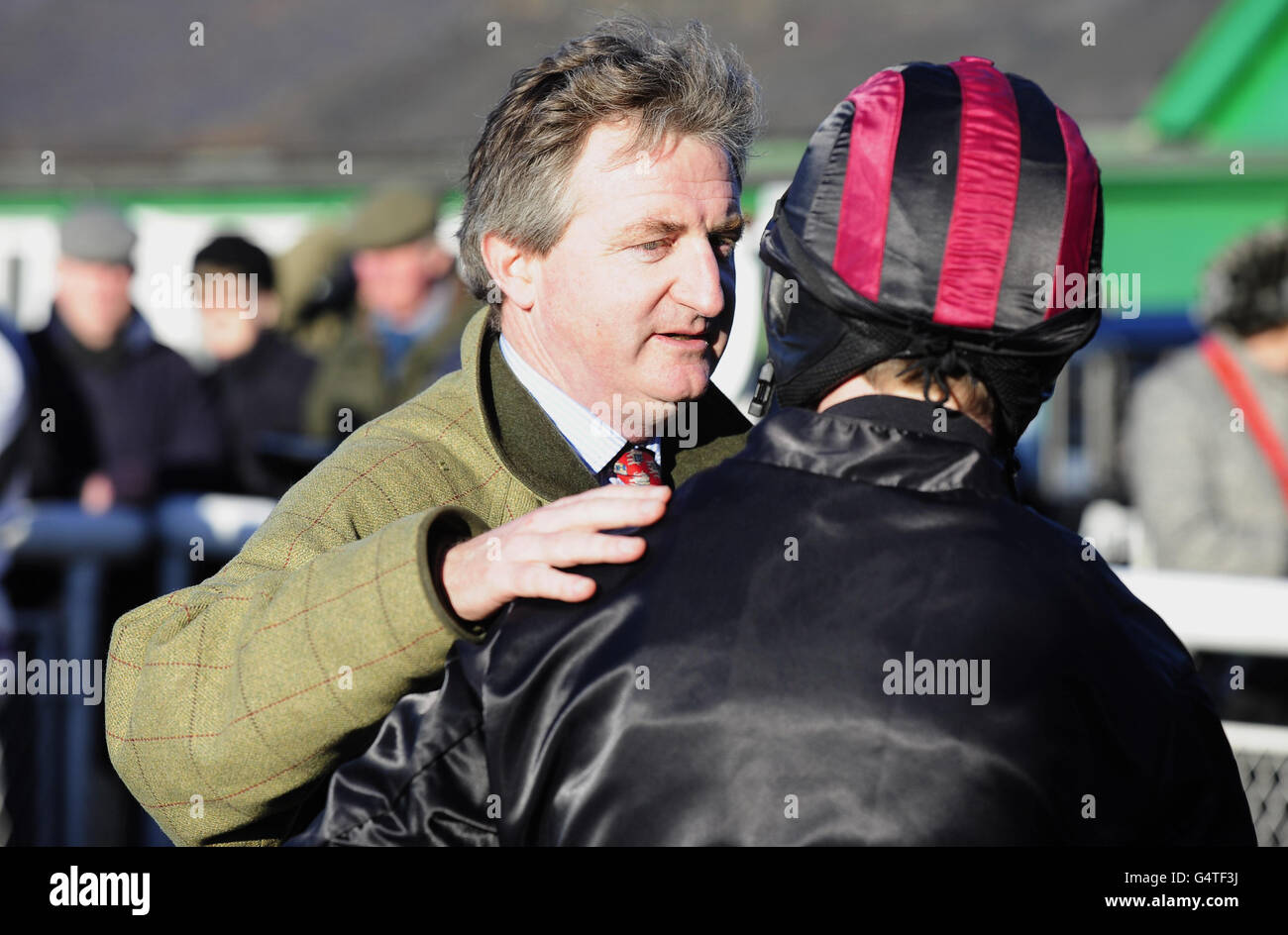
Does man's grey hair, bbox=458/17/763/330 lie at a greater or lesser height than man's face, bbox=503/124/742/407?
greater

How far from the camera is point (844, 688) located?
5.03 feet

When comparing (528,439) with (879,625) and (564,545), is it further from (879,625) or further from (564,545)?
(879,625)

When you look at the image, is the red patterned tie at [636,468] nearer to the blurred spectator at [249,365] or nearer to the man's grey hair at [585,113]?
the man's grey hair at [585,113]

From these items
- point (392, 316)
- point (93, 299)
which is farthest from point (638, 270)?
point (93, 299)

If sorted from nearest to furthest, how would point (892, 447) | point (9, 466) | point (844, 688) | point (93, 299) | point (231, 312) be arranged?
point (844, 688)
point (892, 447)
point (9, 466)
point (93, 299)
point (231, 312)

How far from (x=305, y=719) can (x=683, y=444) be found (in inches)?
39.2

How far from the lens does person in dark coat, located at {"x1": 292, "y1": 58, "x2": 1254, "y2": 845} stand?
1524 millimetres

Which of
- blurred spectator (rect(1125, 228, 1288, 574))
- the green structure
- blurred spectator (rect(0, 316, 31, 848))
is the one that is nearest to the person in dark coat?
blurred spectator (rect(0, 316, 31, 848))

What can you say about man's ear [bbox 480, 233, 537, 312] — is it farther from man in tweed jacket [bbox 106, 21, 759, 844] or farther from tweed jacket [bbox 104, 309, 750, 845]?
tweed jacket [bbox 104, 309, 750, 845]

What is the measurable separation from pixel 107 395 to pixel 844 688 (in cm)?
477

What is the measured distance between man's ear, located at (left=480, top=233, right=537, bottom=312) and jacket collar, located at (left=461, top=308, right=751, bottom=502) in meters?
0.09

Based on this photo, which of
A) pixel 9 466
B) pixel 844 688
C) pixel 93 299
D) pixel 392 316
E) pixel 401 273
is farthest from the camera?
pixel 392 316
